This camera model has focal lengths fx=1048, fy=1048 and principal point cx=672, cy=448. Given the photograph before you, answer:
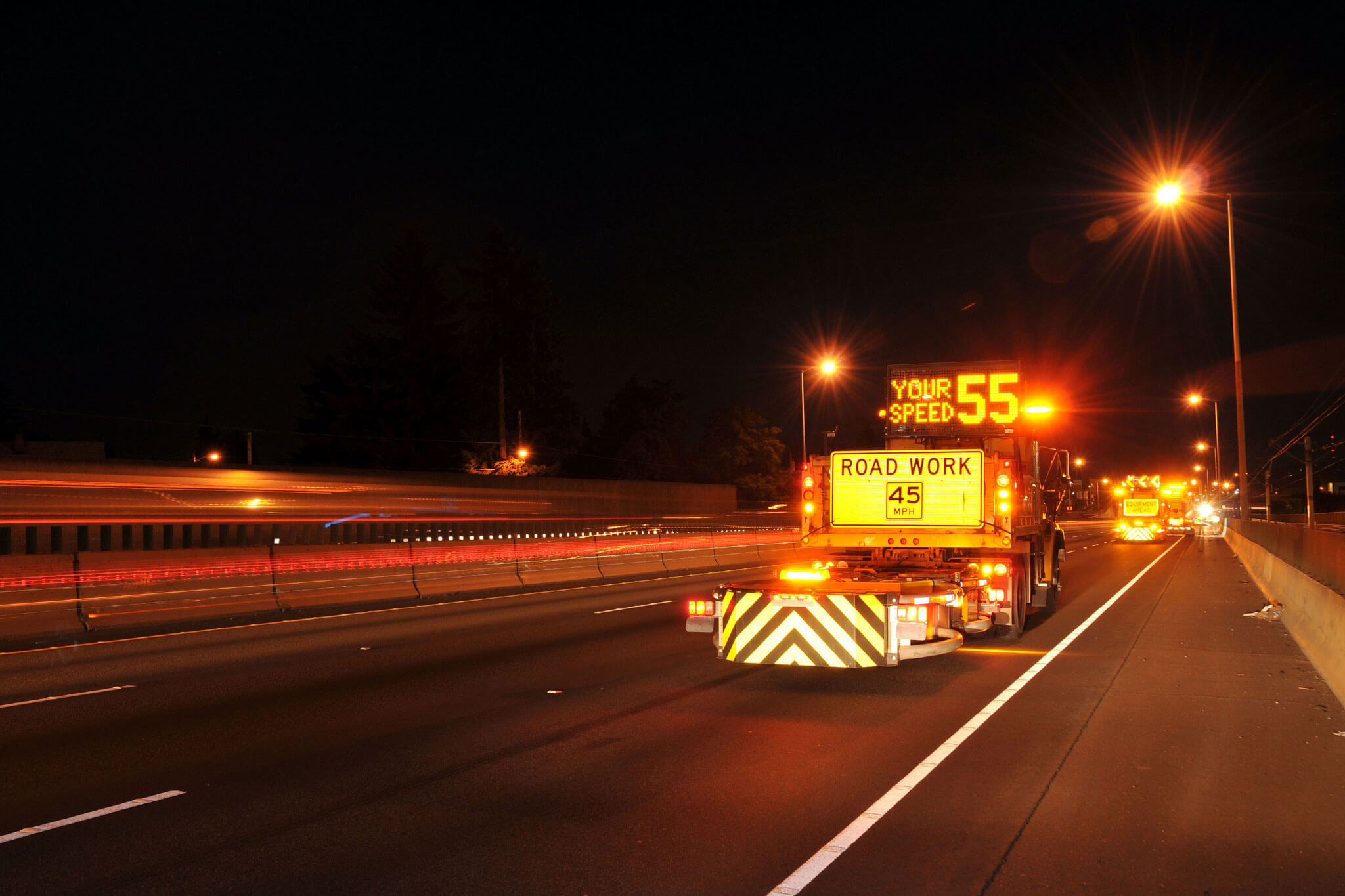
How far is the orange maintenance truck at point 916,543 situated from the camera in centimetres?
1025

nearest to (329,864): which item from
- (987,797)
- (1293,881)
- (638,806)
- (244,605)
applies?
(638,806)

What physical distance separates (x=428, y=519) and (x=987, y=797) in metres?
35.9

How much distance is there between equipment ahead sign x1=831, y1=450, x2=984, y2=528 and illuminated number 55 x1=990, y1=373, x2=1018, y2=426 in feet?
4.79

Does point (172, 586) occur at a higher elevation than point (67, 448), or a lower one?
lower

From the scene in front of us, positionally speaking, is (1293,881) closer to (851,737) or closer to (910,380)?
(851,737)

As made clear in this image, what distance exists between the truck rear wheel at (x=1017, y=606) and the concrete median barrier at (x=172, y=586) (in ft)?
38.3

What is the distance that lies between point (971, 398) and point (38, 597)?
13.3m

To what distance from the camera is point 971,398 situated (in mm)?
15070

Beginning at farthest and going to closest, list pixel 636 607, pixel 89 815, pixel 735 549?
pixel 735 549 < pixel 636 607 < pixel 89 815

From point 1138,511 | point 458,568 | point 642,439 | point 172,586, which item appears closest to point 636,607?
point 458,568

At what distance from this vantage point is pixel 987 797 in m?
6.53

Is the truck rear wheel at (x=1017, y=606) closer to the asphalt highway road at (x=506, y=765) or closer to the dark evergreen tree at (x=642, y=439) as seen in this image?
the asphalt highway road at (x=506, y=765)

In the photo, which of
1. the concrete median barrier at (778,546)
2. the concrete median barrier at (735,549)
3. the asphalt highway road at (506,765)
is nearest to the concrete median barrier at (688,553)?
the concrete median barrier at (735,549)

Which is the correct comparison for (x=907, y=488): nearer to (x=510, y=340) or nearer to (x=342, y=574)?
(x=342, y=574)
